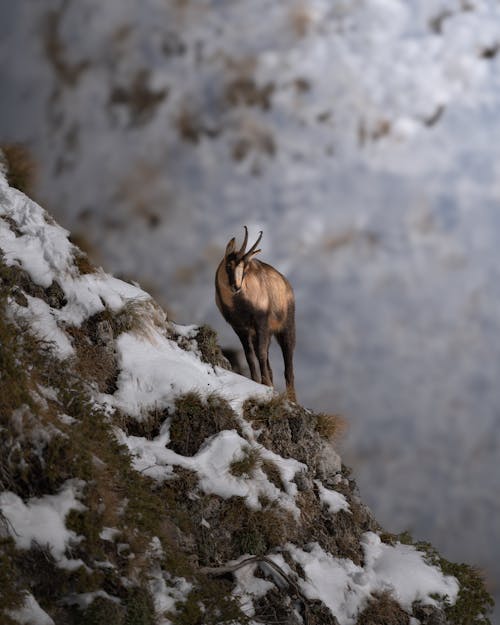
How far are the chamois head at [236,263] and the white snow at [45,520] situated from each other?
4130mm

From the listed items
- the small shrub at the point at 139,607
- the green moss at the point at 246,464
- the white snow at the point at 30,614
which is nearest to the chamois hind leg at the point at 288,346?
the green moss at the point at 246,464

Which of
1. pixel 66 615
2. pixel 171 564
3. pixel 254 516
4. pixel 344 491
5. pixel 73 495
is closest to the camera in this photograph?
pixel 66 615

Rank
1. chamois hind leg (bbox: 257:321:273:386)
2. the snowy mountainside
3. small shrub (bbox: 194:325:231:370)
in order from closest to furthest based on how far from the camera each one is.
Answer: the snowy mountainside
small shrub (bbox: 194:325:231:370)
chamois hind leg (bbox: 257:321:273:386)

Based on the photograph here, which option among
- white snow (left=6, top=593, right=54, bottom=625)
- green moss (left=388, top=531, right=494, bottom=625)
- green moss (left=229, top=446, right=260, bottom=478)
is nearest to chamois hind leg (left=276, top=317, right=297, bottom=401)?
green moss (left=388, top=531, right=494, bottom=625)

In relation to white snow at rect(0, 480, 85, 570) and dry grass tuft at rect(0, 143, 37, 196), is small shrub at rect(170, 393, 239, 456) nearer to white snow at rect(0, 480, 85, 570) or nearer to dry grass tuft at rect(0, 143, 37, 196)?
white snow at rect(0, 480, 85, 570)

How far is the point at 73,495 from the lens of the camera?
4945 millimetres

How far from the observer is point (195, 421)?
6.92 meters

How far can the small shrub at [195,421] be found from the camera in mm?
6758

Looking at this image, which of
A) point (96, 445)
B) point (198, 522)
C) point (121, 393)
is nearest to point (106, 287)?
point (121, 393)

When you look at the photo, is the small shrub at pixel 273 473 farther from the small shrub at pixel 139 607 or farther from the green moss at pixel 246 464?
the small shrub at pixel 139 607

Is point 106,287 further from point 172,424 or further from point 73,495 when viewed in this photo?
point 73,495

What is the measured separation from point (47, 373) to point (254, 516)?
2.38 metres

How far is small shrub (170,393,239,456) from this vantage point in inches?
266

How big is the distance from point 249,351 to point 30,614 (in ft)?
17.6
